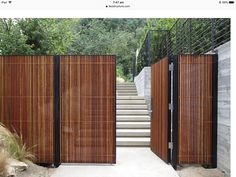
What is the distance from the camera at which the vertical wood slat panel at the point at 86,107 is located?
5.04 meters

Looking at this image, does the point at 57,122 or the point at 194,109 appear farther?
the point at 57,122

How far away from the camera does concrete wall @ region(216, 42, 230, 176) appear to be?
4430 millimetres

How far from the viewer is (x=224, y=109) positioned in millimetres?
4590

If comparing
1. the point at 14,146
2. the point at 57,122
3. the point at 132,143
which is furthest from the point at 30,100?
the point at 132,143

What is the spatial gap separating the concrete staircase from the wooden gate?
5.14 feet

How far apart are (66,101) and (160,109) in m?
1.69

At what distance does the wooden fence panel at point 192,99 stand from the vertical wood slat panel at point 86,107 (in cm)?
108

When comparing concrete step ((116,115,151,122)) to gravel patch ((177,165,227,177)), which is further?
concrete step ((116,115,151,122))

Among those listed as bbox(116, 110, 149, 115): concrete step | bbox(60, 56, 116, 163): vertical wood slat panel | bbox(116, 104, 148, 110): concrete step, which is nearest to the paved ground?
bbox(60, 56, 116, 163): vertical wood slat panel

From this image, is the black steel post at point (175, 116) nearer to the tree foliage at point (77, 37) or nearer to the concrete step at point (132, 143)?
the concrete step at point (132, 143)

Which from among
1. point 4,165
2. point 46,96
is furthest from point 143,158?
point 4,165

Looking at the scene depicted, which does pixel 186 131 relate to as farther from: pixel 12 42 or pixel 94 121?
pixel 12 42

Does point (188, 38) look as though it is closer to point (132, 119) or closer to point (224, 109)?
point (132, 119)

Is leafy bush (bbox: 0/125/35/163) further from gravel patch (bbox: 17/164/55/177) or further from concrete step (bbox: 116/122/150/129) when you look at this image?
concrete step (bbox: 116/122/150/129)
